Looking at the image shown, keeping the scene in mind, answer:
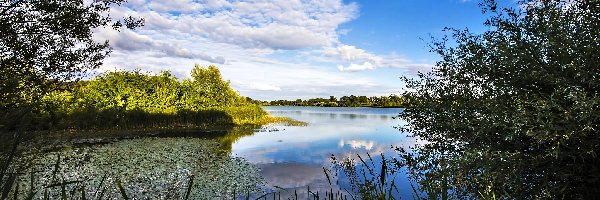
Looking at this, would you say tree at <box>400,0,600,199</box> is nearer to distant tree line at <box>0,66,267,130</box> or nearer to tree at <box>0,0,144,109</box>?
tree at <box>0,0,144,109</box>

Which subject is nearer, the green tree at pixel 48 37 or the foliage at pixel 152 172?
the green tree at pixel 48 37

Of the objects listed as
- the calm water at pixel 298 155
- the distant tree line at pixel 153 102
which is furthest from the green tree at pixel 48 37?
the distant tree line at pixel 153 102

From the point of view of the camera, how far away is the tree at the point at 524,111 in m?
6.11

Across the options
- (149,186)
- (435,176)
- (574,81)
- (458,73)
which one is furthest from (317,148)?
(574,81)

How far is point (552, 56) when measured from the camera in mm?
7004

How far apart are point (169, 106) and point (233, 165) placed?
24935mm

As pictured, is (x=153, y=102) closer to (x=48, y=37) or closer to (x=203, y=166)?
(x=203, y=166)

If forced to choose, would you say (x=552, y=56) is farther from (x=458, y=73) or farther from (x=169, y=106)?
(x=169, y=106)

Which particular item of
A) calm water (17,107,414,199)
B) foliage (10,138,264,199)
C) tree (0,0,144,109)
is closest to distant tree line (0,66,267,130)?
calm water (17,107,414,199)

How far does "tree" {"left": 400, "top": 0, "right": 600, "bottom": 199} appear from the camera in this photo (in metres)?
6.11

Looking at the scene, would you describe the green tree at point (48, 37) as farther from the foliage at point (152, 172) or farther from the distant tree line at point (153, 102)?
the distant tree line at point (153, 102)

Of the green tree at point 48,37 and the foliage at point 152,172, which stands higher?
the green tree at point 48,37

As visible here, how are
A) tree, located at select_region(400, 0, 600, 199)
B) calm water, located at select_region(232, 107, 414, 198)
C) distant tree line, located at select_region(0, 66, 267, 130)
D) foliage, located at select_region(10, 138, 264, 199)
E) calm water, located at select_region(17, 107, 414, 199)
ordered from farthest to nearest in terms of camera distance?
distant tree line, located at select_region(0, 66, 267, 130), calm water, located at select_region(232, 107, 414, 198), calm water, located at select_region(17, 107, 414, 199), foliage, located at select_region(10, 138, 264, 199), tree, located at select_region(400, 0, 600, 199)

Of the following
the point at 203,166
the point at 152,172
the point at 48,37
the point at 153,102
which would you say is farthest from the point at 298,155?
the point at 153,102
